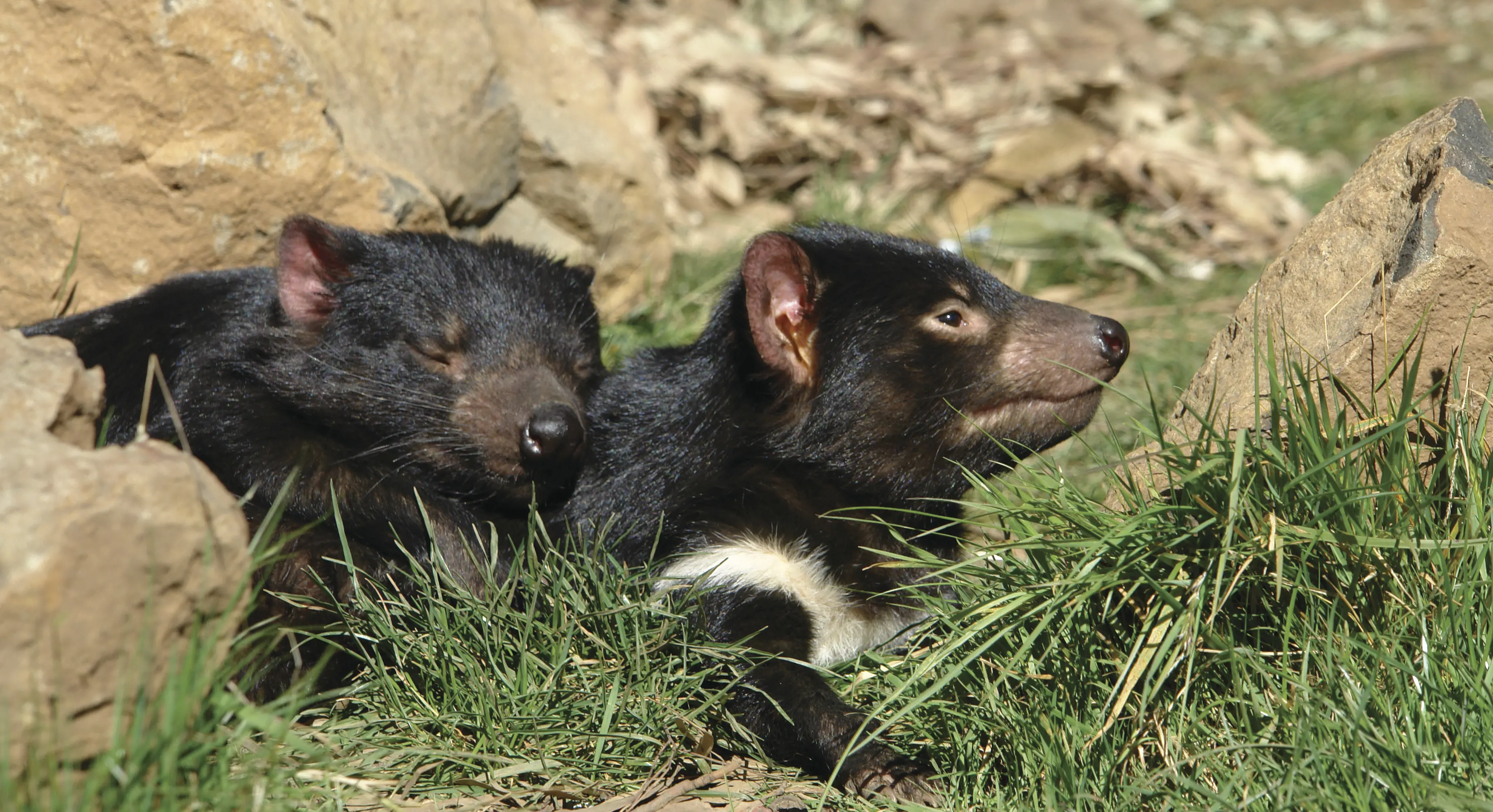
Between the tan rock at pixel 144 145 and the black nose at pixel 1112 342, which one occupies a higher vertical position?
the black nose at pixel 1112 342

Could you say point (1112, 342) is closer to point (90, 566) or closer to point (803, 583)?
point (803, 583)

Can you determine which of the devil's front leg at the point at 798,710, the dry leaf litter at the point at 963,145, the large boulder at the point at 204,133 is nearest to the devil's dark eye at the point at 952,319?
the devil's front leg at the point at 798,710

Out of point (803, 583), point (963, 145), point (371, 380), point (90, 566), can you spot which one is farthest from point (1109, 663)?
point (963, 145)

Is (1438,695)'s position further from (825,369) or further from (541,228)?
(541,228)

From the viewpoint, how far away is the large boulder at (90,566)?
2088 millimetres

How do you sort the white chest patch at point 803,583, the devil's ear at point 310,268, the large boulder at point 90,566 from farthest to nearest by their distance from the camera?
the devil's ear at point 310,268 < the white chest patch at point 803,583 < the large boulder at point 90,566

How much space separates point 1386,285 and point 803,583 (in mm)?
1586

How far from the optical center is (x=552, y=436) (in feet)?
12.0

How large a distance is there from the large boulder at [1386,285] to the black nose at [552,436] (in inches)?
63.4

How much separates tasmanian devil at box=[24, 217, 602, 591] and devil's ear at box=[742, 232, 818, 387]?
610mm

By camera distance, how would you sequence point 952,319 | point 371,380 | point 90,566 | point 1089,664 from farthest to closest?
point 371,380, point 952,319, point 1089,664, point 90,566

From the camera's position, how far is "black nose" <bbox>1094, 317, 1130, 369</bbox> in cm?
359

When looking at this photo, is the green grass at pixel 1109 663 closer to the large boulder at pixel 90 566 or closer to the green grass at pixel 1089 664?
the green grass at pixel 1089 664

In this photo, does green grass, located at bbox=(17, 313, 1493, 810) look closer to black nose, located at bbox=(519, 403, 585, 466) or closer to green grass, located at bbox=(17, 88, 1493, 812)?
green grass, located at bbox=(17, 88, 1493, 812)
